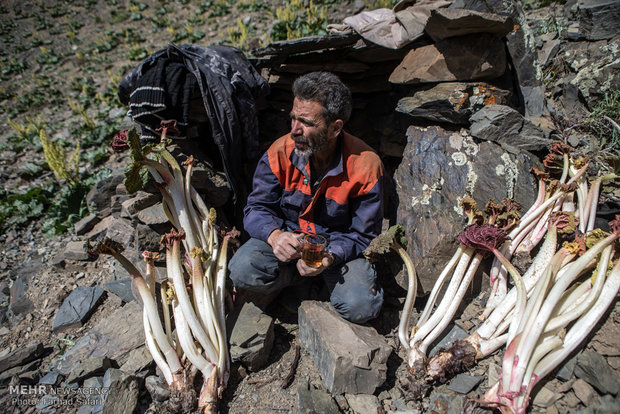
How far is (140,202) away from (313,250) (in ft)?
6.10

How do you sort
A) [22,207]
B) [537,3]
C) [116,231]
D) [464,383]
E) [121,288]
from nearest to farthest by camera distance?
[464,383] → [121,288] → [116,231] → [22,207] → [537,3]

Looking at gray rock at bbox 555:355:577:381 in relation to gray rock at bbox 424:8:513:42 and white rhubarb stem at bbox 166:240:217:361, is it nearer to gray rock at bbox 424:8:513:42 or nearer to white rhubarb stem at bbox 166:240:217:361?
white rhubarb stem at bbox 166:240:217:361

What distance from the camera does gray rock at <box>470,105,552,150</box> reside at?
3287 millimetres

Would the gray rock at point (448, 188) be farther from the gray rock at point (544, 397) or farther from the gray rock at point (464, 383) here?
the gray rock at point (544, 397)

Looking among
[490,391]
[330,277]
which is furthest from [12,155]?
[490,391]

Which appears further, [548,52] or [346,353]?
[548,52]

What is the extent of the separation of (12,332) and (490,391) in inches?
162

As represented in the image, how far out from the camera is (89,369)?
2.66m

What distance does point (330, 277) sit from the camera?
10.2 ft

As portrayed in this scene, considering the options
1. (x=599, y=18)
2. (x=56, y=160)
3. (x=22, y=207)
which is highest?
(x=599, y=18)

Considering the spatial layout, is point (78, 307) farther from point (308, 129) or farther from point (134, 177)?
point (308, 129)

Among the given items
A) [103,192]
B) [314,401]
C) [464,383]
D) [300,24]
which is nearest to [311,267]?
[314,401]

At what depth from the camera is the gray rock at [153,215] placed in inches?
129

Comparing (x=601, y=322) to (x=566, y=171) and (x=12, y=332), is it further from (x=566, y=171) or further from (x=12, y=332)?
(x=12, y=332)
